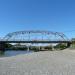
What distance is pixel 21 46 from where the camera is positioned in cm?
18175

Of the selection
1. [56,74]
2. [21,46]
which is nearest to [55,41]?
[21,46]

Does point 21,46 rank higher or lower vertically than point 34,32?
lower

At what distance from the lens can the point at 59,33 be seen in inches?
6235

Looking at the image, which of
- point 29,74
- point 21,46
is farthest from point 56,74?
point 21,46

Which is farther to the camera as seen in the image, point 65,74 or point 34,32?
point 34,32

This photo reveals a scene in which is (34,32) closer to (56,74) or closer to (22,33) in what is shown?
(22,33)

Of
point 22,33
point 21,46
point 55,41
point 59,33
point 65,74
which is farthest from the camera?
point 21,46

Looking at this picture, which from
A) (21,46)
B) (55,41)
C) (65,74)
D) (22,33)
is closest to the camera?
(65,74)

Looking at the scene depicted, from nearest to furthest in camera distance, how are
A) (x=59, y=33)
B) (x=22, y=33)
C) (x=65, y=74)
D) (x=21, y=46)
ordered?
(x=65, y=74), (x=59, y=33), (x=22, y=33), (x=21, y=46)

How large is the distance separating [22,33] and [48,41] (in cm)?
4727

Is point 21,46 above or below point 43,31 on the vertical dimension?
below

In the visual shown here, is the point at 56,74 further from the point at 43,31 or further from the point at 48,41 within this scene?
the point at 43,31

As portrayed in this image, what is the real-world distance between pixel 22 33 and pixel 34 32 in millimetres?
12543

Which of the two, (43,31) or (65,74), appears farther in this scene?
(43,31)
